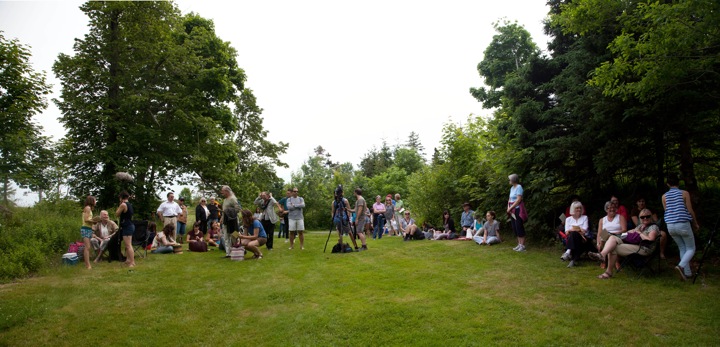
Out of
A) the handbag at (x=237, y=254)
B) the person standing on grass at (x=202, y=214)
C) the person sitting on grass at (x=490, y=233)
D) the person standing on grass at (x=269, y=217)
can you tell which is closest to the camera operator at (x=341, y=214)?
the person standing on grass at (x=269, y=217)

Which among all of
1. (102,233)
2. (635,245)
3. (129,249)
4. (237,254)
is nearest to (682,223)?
(635,245)

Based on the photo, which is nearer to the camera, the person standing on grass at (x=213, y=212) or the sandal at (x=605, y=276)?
the sandal at (x=605, y=276)

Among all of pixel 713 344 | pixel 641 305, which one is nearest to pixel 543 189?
pixel 641 305

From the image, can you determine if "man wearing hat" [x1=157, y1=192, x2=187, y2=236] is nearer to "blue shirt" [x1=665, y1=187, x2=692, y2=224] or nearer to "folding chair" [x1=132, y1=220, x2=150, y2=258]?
"folding chair" [x1=132, y1=220, x2=150, y2=258]

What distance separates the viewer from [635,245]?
6773 millimetres

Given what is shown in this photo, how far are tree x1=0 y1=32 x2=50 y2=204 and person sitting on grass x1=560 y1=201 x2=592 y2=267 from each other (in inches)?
578

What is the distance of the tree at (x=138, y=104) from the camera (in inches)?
655

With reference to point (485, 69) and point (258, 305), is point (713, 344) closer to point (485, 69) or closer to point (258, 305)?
point (258, 305)

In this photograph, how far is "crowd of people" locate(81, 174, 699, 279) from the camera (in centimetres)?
662

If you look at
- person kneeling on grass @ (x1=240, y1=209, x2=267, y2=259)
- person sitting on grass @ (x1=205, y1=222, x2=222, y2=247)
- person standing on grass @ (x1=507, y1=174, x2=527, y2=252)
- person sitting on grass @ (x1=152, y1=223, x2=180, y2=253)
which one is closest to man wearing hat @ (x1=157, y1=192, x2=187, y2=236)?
person sitting on grass @ (x1=152, y1=223, x2=180, y2=253)

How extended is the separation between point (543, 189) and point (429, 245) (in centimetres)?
394

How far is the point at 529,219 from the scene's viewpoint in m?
10.2

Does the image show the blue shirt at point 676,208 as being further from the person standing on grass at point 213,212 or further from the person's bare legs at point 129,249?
the person standing on grass at point 213,212

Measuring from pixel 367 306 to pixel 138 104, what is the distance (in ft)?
51.4
